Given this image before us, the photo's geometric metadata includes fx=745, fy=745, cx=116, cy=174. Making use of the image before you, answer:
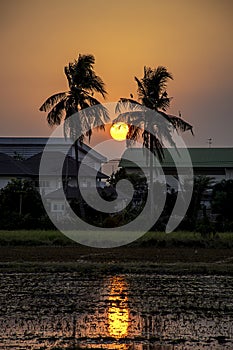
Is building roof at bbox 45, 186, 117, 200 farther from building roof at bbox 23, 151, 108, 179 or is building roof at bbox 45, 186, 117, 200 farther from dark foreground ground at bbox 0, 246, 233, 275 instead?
dark foreground ground at bbox 0, 246, 233, 275

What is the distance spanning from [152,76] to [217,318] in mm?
24402

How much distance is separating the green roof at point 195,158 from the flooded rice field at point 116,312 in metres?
35.4

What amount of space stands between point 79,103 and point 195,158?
2203 cm

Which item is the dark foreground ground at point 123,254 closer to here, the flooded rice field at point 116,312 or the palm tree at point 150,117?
Answer: the flooded rice field at point 116,312

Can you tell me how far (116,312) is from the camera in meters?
11.5

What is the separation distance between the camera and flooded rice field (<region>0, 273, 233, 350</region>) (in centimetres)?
920

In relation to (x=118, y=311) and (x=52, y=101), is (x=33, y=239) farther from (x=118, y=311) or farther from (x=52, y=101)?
(x=118, y=311)

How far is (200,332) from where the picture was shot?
981 cm

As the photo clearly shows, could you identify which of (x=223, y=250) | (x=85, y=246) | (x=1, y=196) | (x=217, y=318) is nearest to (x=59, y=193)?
(x=1, y=196)

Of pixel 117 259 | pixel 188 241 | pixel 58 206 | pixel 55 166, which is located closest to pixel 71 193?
pixel 58 206

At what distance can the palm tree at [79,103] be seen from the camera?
107 ft

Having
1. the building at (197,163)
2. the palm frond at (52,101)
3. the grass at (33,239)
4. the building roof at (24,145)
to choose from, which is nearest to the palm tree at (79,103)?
the palm frond at (52,101)

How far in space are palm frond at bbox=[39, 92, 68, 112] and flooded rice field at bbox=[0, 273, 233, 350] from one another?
17.0m


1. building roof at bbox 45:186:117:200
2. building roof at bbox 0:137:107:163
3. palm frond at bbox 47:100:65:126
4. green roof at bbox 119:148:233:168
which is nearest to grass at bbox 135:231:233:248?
palm frond at bbox 47:100:65:126
